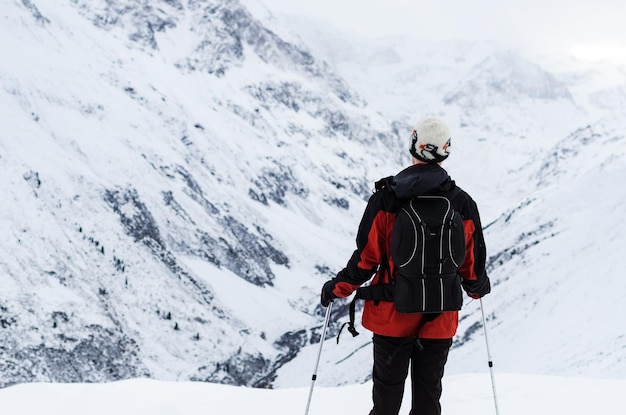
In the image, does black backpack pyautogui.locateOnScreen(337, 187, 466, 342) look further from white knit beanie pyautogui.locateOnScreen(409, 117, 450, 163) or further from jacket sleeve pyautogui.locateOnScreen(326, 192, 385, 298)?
white knit beanie pyautogui.locateOnScreen(409, 117, 450, 163)

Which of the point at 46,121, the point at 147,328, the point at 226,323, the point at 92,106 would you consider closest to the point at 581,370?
the point at 147,328

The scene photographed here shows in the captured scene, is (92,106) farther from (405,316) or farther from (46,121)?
(405,316)

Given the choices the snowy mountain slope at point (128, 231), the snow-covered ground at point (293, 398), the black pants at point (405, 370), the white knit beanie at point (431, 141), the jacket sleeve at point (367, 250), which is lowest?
the snowy mountain slope at point (128, 231)

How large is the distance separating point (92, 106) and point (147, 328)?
50.8 metres

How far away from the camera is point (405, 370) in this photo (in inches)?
189

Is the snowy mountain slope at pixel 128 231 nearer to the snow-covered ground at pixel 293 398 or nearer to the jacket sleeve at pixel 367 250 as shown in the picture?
the snow-covered ground at pixel 293 398

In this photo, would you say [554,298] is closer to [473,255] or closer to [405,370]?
[473,255]

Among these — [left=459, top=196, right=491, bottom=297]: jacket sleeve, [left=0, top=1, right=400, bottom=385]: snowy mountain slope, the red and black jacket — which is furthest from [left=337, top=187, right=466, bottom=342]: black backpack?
[left=0, top=1, right=400, bottom=385]: snowy mountain slope

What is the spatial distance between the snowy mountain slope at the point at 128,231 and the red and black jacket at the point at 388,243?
45.1 m

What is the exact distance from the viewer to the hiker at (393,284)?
4.59m

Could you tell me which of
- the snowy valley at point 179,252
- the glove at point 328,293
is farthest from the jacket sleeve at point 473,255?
the snowy valley at point 179,252

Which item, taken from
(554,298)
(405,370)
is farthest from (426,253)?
(554,298)

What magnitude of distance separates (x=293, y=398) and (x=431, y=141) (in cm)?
557

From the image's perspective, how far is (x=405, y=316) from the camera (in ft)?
15.3
